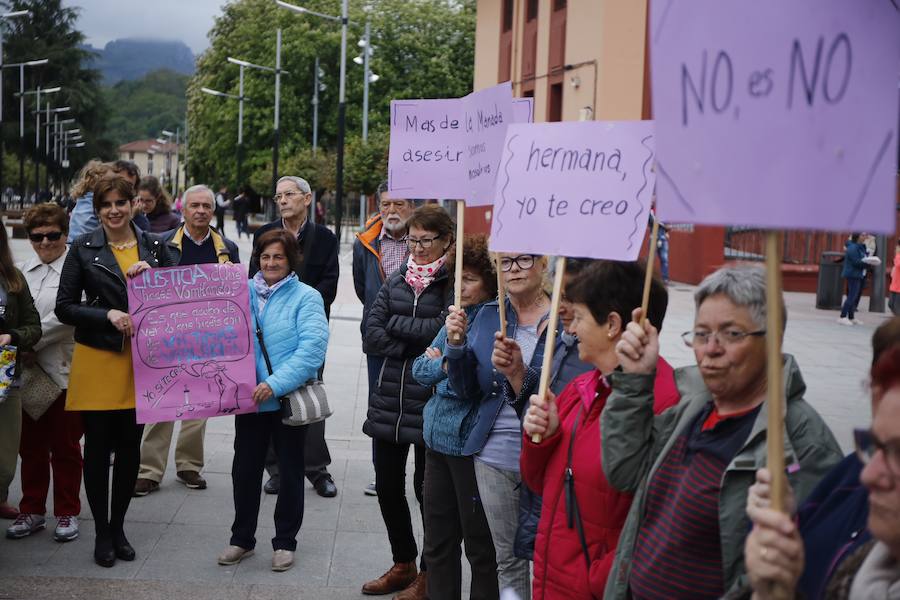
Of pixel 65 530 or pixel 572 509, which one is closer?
pixel 572 509

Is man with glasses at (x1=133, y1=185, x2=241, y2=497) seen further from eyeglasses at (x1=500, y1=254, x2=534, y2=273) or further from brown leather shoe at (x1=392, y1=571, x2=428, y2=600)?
eyeglasses at (x1=500, y1=254, x2=534, y2=273)

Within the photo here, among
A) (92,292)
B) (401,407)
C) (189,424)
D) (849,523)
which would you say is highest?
(92,292)

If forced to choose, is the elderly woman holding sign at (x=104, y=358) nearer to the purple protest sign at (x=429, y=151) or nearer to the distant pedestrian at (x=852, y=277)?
the purple protest sign at (x=429, y=151)

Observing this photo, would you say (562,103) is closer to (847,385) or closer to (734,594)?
(847,385)

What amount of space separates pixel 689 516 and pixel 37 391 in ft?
14.2

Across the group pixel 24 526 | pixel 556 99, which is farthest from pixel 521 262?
pixel 556 99

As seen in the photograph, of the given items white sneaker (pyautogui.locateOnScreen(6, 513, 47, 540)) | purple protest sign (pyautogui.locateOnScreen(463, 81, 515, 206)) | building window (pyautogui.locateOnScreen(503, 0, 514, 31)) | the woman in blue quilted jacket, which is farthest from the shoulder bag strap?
building window (pyautogui.locateOnScreen(503, 0, 514, 31))

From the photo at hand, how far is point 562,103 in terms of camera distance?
95.3 ft

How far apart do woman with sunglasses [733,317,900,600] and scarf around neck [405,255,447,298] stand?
324cm

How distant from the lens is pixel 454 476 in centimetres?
452

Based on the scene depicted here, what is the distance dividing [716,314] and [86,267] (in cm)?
387

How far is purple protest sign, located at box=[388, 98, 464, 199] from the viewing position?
196 inches

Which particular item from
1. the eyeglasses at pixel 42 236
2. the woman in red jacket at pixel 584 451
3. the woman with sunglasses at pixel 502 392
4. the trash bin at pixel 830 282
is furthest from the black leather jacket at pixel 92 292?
the trash bin at pixel 830 282

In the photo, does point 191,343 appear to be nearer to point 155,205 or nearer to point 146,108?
point 155,205
